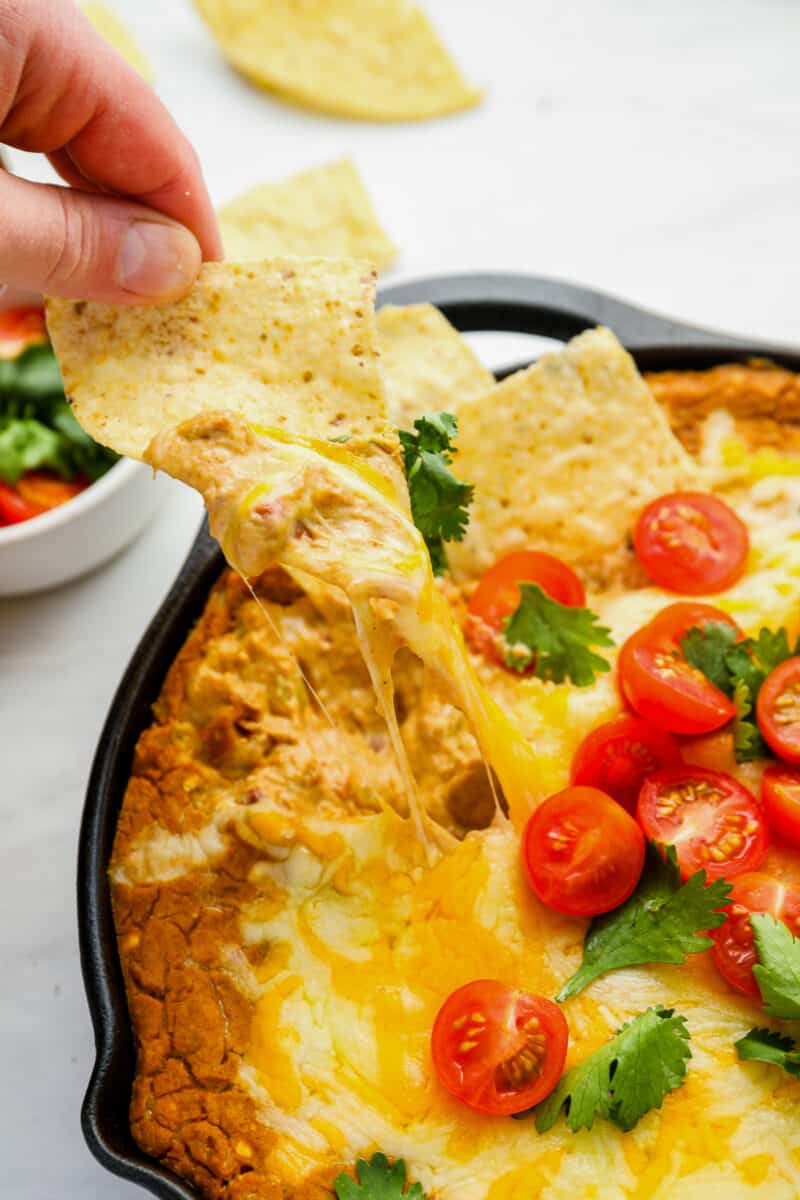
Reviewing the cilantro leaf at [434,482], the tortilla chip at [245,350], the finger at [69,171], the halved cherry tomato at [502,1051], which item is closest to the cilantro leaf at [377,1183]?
the halved cherry tomato at [502,1051]

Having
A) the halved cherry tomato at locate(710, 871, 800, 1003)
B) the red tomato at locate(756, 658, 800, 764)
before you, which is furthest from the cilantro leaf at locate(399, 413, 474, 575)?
the halved cherry tomato at locate(710, 871, 800, 1003)

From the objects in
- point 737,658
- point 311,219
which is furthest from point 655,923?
point 311,219

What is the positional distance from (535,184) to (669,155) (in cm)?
53

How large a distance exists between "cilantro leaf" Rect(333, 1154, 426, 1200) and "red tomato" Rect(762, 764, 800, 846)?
993 mm

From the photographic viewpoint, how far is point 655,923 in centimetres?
241

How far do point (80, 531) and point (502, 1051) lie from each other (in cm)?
184

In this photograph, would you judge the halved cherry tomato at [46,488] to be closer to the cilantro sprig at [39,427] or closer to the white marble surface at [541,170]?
the cilantro sprig at [39,427]

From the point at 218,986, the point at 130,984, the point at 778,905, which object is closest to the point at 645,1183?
the point at 778,905

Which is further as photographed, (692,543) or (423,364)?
(423,364)

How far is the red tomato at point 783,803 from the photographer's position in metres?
2.52

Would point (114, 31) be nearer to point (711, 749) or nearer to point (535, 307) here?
point (535, 307)

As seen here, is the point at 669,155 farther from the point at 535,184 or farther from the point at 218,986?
the point at 218,986

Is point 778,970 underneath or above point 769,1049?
above

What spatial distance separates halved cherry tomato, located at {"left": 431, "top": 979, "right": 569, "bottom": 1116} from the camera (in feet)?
7.42
